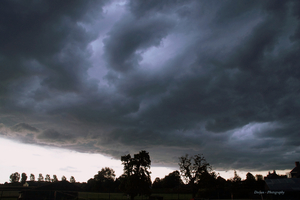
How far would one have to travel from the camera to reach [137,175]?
167ft

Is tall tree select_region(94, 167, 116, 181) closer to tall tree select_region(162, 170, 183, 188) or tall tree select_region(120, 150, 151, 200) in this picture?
tall tree select_region(162, 170, 183, 188)

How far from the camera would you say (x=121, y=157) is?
53094mm

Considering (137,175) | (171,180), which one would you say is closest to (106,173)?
(171,180)

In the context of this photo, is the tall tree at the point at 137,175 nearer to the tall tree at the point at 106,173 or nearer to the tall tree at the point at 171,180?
the tall tree at the point at 171,180

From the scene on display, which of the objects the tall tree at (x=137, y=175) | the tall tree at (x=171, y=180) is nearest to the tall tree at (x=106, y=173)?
the tall tree at (x=171, y=180)

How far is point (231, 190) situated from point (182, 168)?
24.9 m

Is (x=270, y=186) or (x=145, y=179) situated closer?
(x=145, y=179)

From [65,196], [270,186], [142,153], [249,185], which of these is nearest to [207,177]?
[270,186]

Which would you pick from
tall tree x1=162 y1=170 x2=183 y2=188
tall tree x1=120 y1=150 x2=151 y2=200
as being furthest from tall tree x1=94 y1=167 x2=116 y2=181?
tall tree x1=120 y1=150 x2=151 y2=200

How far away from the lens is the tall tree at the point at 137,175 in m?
49.7

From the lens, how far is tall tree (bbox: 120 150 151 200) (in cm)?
4969

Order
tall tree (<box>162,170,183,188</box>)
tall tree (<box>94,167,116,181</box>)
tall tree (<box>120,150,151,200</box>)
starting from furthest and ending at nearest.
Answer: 1. tall tree (<box>94,167,116,181</box>)
2. tall tree (<box>162,170,183,188</box>)
3. tall tree (<box>120,150,151,200</box>)

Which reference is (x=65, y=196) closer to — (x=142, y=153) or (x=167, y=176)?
(x=142, y=153)

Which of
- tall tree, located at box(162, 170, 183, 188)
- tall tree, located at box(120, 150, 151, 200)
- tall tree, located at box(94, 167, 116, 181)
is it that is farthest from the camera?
tall tree, located at box(94, 167, 116, 181)
